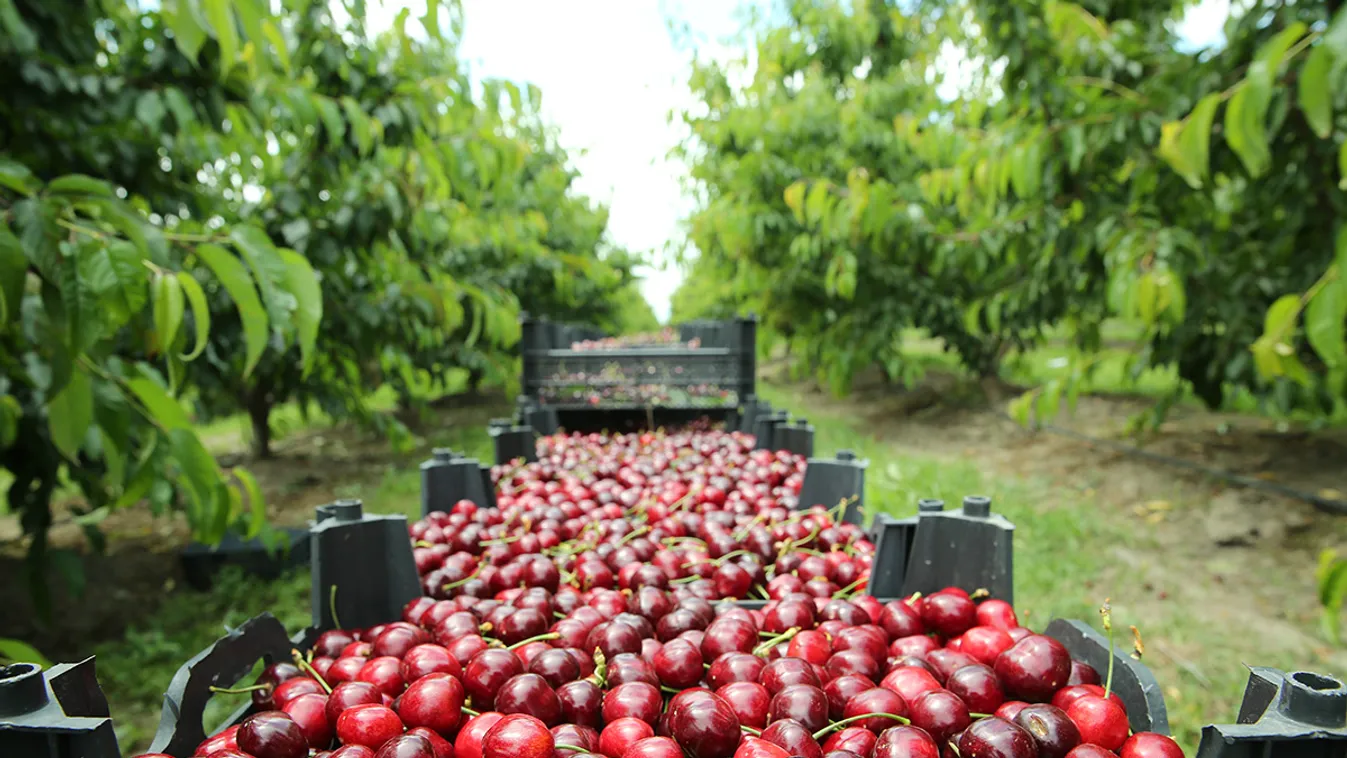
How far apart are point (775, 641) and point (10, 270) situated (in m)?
1.19

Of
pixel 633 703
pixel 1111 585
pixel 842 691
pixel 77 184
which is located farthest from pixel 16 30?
pixel 1111 585

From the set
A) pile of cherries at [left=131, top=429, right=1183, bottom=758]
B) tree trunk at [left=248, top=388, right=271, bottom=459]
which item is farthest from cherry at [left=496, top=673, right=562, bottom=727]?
tree trunk at [left=248, top=388, right=271, bottom=459]

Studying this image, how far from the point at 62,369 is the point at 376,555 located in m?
0.60

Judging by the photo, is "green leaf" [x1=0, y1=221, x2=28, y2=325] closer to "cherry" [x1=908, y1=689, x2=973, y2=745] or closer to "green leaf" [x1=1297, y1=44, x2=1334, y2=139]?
"cherry" [x1=908, y1=689, x2=973, y2=745]

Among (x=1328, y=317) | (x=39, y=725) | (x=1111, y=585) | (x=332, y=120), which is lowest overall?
(x=1111, y=585)

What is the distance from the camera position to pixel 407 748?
83 centimetres

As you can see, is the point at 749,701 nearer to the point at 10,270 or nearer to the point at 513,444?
Answer: the point at 10,270

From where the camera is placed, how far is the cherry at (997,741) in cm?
81

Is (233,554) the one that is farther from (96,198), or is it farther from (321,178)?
(96,198)

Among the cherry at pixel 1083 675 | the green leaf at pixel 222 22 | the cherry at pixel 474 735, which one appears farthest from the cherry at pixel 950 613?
the green leaf at pixel 222 22

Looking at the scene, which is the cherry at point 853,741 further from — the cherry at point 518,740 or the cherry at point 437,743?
the cherry at point 437,743

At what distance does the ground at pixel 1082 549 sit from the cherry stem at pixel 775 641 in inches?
79.2

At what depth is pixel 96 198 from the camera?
114 cm

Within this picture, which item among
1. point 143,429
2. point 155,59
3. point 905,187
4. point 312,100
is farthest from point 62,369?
point 905,187
